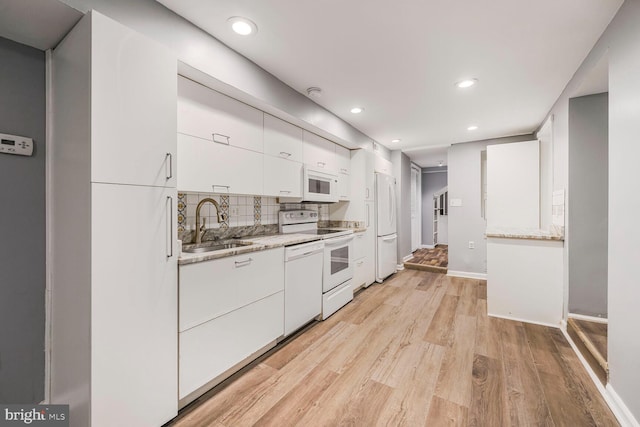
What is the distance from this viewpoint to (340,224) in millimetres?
3975

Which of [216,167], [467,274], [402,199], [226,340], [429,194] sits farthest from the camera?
[429,194]

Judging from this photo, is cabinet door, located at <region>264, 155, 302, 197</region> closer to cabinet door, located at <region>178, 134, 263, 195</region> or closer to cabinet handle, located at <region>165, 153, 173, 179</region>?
cabinet door, located at <region>178, 134, 263, 195</region>

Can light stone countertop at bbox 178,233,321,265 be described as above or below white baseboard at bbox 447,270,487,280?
above

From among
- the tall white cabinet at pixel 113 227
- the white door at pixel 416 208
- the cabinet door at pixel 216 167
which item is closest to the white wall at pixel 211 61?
the tall white cabinet at pixel 113 227

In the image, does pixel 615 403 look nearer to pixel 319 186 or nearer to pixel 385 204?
pixel 319 186

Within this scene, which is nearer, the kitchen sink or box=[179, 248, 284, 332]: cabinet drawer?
box=[179, 248, 284, 332]: cabinet drawer

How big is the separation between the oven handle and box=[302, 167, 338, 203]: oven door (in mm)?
513

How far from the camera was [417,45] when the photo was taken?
187 cm

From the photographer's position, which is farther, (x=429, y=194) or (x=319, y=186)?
(x=429, y=194)

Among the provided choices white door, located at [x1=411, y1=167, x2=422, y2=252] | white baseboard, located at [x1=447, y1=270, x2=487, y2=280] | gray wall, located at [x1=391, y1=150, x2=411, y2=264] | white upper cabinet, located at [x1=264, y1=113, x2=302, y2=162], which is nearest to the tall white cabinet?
white upper cabinet, located at [x1=264, y1=113, x2=302, y2=162]

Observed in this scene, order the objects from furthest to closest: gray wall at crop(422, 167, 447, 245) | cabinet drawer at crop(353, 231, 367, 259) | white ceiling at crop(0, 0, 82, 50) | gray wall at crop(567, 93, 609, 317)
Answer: gray wall at crop(422, 167, 447, 245) → cabinet drawer at crop(353, 231, 367, 259) → gray wall at crop(567, 93, 609, 317) → white ceiling at crop(0, 0, 82, 50)

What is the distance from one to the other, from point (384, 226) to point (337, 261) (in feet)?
4.94

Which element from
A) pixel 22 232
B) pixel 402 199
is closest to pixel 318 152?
pixel 22 232

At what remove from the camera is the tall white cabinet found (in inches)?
46.7
